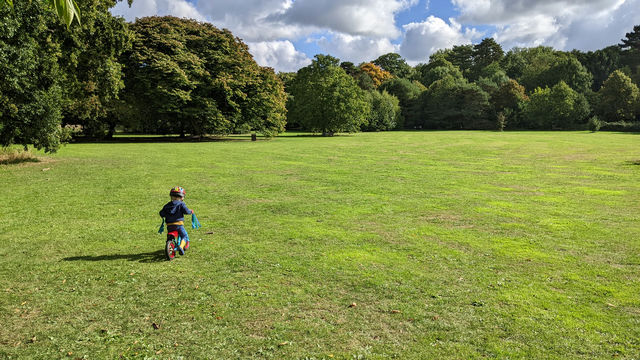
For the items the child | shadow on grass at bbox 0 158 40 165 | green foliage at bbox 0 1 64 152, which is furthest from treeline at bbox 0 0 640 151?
the child

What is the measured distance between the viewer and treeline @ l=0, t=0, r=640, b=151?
20.2m

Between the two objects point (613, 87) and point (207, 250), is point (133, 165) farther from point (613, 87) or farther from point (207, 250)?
point (613, 87)

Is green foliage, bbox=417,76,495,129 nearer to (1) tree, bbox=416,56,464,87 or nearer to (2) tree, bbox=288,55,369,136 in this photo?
(1) tree, bbox=416,56,464,87

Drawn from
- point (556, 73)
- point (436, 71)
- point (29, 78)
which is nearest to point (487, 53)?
point (436, 71)

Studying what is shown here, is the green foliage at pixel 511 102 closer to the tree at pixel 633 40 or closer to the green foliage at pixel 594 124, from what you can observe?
the green foliage at pixel 594 124

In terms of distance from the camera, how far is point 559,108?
78.9 meters

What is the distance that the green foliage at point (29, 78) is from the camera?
59.1 ft

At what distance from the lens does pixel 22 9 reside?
19000 mm

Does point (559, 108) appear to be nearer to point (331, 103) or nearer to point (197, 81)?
point (331, 103)

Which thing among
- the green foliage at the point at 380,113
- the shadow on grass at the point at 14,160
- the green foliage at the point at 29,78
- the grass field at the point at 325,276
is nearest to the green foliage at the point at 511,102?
the green foliage at the point at 380,113

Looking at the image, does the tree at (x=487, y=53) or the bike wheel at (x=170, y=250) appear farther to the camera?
the tree at (x=487, y=53)

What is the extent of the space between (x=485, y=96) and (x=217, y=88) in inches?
2650

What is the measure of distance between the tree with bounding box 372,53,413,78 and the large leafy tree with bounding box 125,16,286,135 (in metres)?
84.4

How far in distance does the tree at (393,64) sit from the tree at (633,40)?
59940 millimetres
